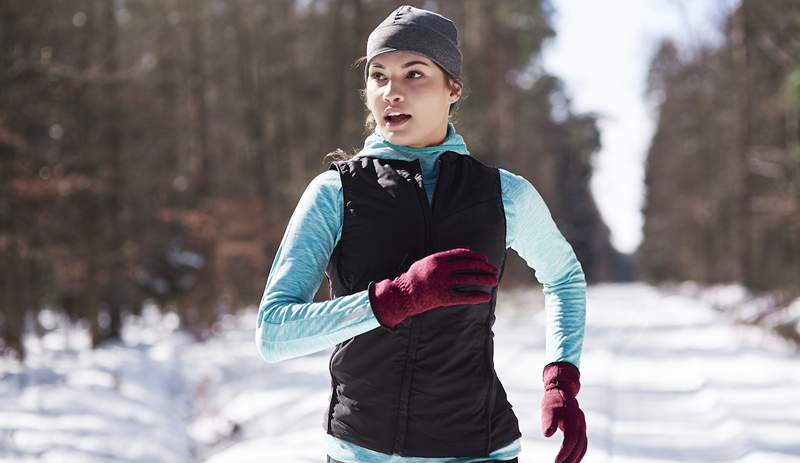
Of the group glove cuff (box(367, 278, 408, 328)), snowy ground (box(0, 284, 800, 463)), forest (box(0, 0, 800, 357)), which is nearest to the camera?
glove cuff (box(367, 278, 408, 328))

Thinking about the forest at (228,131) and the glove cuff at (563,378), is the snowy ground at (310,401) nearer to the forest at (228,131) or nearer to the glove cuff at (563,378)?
the forest at (228,131)

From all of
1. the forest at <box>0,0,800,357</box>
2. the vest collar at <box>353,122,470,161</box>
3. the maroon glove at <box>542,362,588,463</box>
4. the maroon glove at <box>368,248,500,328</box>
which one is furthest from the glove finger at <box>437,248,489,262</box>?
the forest at <box>0,0,800,357</box>

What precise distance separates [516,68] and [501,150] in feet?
18.8

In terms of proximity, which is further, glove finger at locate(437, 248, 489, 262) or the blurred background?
the blurred background

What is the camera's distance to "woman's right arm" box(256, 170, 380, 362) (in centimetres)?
193

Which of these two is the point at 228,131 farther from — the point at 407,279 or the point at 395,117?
the point at 407,279

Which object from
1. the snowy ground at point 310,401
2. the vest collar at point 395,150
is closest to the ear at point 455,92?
the vest collar at point 395,150

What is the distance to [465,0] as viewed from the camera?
29594mm

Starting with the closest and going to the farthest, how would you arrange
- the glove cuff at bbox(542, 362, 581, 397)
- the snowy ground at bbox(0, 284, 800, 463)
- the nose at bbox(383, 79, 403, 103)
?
the nose at bbox(383, 79, 403, 103), the glove cuff at bbox(542, 362, 581, 397), the snowy ground at bbox(0, 284, 800, 463)

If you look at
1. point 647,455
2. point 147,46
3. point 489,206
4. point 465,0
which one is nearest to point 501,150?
point 465,0

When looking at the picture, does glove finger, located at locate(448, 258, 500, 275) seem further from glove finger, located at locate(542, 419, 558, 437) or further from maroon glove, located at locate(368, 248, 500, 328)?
glove finger, located at locate(542, 419, 558, 437)

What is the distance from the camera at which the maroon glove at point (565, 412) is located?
7.40 ft

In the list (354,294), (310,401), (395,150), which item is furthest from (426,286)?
(310,401)

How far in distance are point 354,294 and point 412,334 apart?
212 mm
